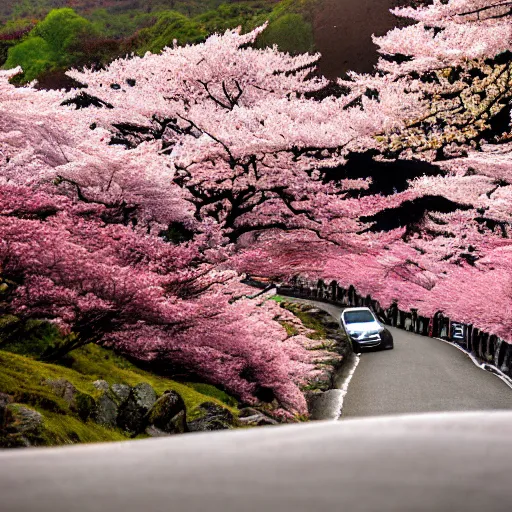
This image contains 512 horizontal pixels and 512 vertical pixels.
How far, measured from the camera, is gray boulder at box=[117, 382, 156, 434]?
3.53m

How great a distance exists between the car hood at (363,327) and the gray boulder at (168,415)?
9.63ft

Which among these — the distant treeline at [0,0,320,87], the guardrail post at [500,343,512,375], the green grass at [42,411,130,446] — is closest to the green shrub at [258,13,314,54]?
the distant treeline at [0,0,320,87]

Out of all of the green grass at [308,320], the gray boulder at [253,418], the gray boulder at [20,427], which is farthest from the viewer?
the green grass at [308,320]

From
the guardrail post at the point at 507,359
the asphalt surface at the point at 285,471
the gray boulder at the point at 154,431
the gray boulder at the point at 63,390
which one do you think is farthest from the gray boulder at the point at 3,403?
the guardrail post at the point at 507,359

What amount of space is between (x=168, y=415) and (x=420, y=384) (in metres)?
2.96

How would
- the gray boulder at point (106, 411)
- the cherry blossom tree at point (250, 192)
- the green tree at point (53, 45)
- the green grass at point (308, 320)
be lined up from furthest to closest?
the green tree at point (53, 45), the green grass at point (308, 320), the cherry blossom tree at point (250, 192), the gray boulder at point (106, 411)

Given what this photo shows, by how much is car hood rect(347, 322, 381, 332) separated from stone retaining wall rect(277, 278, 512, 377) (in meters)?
0.34

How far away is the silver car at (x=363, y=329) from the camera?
6.35 metres

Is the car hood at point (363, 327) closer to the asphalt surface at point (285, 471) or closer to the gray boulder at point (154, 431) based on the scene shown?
the gray boulder at point (154, 431)

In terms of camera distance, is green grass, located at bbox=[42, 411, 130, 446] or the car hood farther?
the car hood

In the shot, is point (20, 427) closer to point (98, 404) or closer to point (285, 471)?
point (98, 404)

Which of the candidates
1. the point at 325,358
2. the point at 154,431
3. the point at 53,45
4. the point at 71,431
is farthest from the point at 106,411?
the point at 53,45

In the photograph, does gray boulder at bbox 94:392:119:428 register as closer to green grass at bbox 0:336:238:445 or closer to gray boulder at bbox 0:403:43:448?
green grass at bbox 0:336:238:445

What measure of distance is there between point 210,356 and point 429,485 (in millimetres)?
4084
